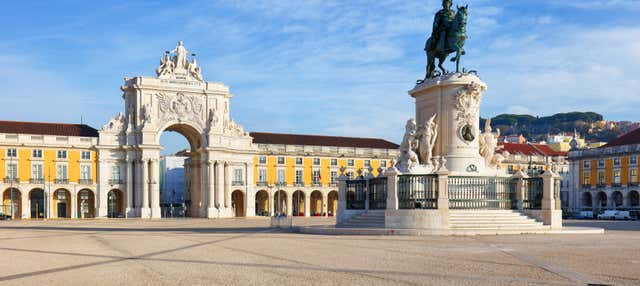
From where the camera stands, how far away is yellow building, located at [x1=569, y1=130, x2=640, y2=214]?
8375 cm

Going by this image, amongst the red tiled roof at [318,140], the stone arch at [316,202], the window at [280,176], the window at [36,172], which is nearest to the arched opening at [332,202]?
the stone arch at [316,202]

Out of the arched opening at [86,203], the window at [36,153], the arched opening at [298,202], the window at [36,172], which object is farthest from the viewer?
the arched opening at [298,202]

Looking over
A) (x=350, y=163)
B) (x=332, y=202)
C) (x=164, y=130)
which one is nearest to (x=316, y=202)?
(x=332, y=202)

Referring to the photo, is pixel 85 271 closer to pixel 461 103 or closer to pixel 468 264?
pixel 468 264

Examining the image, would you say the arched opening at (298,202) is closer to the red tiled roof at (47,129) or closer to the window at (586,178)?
the red tiled roof at (47,129)

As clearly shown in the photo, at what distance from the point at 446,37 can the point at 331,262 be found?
16.2 meters

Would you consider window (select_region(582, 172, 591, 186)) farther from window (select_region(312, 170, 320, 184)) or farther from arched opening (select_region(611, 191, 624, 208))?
window (select_region(312, 170, 320, 184))

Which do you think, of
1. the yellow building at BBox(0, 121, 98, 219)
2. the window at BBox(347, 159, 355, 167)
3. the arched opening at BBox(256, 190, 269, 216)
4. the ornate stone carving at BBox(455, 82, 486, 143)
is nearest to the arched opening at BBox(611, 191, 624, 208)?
the window at BBox(347, 159, 355, 167)

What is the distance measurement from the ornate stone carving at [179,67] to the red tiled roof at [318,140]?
11904 millimetres

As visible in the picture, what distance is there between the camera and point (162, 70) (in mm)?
80000

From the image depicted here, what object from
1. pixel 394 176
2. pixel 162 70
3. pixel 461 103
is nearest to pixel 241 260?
pixel 394 176

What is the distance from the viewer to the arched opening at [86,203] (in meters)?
79.8

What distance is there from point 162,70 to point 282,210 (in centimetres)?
2225

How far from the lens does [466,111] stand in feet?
95.9
